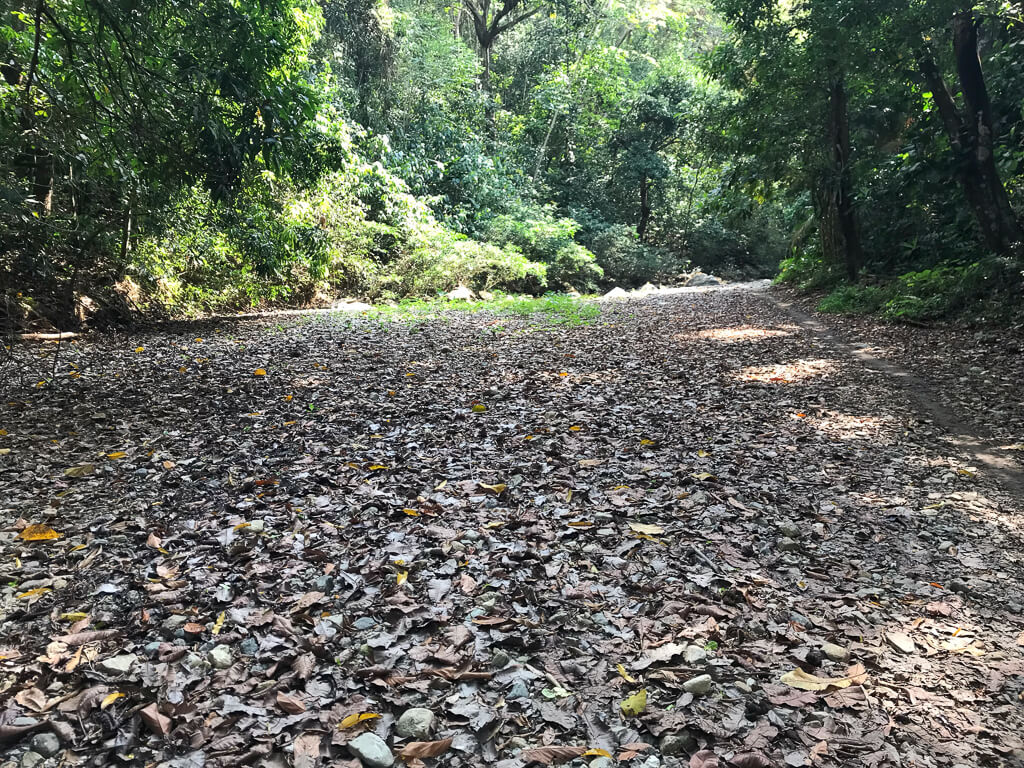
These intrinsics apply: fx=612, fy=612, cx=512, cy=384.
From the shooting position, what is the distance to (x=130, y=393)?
5.51 m

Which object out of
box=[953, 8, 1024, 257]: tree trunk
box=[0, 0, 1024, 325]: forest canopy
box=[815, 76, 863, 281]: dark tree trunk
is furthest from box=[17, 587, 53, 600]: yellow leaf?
box=[815, 76, 863, 281]: dark tree trunk

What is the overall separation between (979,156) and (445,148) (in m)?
16.4

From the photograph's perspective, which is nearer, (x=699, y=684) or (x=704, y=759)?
(x=704, y=759)

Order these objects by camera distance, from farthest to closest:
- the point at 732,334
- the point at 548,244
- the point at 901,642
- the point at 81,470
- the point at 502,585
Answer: the point at 548,244, the point at 732,334, the point at 81,470, the point at 502,585, the point at 901,642

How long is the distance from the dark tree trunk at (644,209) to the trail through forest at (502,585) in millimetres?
24698

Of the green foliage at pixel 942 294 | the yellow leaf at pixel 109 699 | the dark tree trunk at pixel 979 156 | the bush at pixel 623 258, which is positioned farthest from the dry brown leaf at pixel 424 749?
the bush at pixel 623 258

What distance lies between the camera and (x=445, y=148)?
21.4m

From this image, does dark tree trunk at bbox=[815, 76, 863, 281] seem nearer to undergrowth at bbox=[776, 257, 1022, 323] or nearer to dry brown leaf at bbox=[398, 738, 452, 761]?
undergrowth at bbox=[776, 257, 1022, 323]

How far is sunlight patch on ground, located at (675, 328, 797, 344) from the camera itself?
351 inches

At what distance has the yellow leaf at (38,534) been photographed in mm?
2945

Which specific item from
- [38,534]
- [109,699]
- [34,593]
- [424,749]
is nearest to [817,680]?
[424,749]

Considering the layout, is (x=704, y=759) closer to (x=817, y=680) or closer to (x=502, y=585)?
(x=817, y=680)

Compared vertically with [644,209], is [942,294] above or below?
below

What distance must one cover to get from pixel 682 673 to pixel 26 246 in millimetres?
8683
